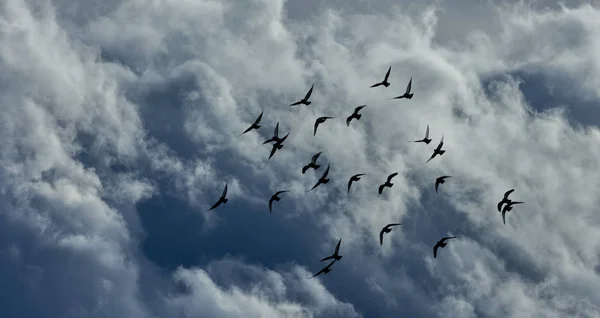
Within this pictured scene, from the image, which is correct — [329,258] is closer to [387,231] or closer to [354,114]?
[387,231]

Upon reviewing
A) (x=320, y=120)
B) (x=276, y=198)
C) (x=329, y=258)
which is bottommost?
(x=329, y=258)

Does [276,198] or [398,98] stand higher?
[398,98]

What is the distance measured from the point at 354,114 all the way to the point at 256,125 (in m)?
17.7

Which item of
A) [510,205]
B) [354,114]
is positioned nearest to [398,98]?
[354,114]

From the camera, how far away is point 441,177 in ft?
447

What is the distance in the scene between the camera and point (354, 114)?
137 meters

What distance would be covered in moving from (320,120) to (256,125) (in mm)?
11373

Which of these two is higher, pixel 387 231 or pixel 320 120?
pixel 320 120

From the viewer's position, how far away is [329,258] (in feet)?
443

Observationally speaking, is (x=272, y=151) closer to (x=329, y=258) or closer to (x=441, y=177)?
(x=329, y=258)

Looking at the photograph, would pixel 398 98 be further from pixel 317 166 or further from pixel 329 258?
pixel 329 258

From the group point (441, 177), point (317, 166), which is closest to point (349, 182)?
point (317, 166)

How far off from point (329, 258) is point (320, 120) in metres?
24.5

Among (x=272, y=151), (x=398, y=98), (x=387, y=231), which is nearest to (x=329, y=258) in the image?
(x=387, y=231)
